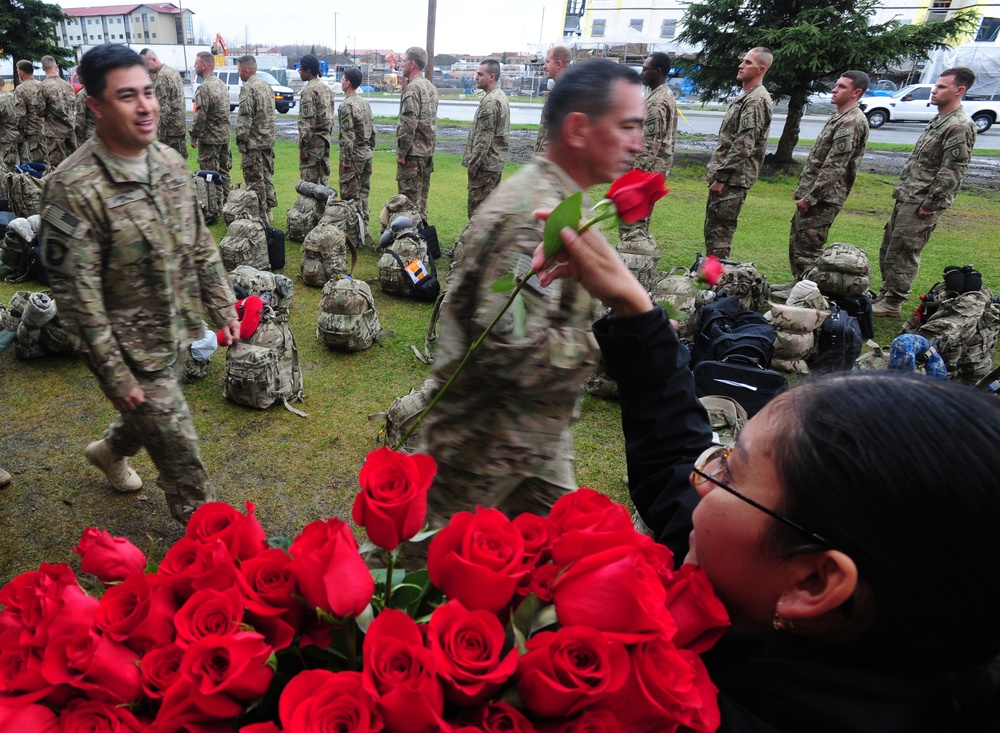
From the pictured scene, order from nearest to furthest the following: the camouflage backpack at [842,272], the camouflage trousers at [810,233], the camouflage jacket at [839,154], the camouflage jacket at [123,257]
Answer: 1. the camouflage jacket at [123,257]
2. the camouflage backpack at [842,272]
3. the camouflage jacket at [839,154]
4. the camouflage trousers at [810,233]

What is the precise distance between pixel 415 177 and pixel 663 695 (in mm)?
8935

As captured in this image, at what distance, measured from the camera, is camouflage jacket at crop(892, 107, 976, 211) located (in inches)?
236

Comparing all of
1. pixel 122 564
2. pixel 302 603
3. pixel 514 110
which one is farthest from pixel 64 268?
pixel 514 110

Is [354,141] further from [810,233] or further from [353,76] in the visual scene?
[810,233]

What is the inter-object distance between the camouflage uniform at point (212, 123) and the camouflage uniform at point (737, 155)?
6888mm

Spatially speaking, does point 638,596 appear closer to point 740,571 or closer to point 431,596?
point 740,571

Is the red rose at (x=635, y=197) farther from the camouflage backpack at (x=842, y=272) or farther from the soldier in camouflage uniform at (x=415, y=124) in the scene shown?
the soldier in camouflage uniform at (x=415, y=124)

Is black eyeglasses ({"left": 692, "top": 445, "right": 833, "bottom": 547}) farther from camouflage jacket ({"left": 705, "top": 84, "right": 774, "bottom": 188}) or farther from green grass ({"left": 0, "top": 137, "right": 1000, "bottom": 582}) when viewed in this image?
camouflage jacket ({"left": 705, "top": 84, "right": 774, "bottom": 188})

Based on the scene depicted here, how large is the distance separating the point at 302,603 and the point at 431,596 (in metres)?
0.20

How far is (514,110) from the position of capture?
29797 millimetres

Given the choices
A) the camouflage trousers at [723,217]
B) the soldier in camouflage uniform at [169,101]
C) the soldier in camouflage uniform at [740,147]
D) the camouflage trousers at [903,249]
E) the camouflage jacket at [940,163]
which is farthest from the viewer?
the soldier in camouflage uniform at [169,101]

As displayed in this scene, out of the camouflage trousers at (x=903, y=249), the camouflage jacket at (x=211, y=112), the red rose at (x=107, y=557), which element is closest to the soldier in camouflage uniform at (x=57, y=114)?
the camouflage jacket at (x=211, y=112)

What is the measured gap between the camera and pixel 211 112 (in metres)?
9.05

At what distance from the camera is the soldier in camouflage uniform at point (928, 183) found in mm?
→ 6031
